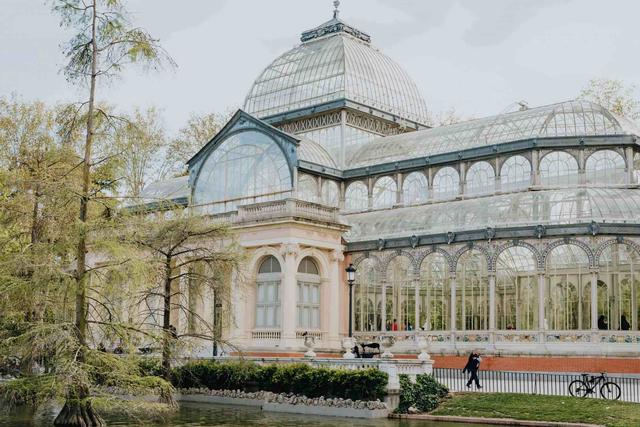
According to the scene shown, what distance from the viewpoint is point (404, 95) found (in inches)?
2005

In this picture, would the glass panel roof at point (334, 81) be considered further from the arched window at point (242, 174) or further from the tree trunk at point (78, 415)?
the tree trunk at point (78, 415)

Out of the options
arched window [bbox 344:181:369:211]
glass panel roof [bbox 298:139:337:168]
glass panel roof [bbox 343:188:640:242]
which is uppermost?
glass panel roof [bbox 298:139:337:168]

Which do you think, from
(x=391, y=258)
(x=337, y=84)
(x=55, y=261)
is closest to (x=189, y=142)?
(x=337, y=84)

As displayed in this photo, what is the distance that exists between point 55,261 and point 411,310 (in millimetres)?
20082

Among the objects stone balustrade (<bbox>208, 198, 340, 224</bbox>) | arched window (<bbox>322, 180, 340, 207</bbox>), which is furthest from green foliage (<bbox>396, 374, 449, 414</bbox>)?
arched window (<bbox>322, 180, 340, 207</bbox>)

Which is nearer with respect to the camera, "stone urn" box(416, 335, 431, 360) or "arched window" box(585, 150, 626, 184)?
"stone urn" box(416, 335, 431, 360)

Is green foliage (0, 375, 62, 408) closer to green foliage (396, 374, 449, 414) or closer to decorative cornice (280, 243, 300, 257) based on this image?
green foliage (396, 374, 449, 414)

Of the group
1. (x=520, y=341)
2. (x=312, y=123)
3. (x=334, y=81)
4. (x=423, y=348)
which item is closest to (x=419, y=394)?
(x=423, y=348)

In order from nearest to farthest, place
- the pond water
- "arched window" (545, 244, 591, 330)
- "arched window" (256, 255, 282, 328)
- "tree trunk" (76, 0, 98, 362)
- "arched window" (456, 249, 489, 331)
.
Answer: "tree trunk" (76, 0, 98, 362) → the pond water → "arched window" (545, 244, 591, 330) → "arched window" (456, 249, 489, 331) → "arched window" (256, 255, 282, 328)

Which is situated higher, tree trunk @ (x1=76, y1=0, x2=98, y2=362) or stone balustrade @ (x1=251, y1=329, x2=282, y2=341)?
tree trunk @ (x1=76, y1=0, x2=98, y2=362)

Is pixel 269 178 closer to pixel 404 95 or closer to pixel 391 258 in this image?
pixel 391 258

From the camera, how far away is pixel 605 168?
1499 inches

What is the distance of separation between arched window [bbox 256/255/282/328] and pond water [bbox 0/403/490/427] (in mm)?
10725

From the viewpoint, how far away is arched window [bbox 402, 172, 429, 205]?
42250 millimetres
